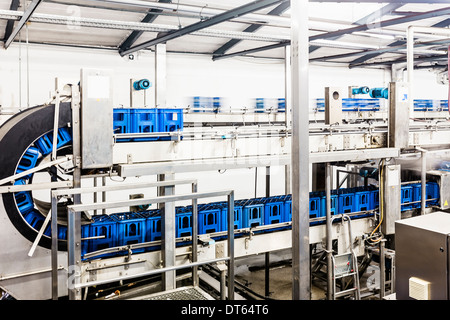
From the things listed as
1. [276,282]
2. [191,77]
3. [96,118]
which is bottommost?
[276,282]

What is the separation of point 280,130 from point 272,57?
586 cm

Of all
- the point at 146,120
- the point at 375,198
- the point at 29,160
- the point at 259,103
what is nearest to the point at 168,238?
the point at 146,120

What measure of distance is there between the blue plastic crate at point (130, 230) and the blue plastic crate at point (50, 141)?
82 cm

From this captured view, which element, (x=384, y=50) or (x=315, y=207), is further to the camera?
(x=384, y=50)

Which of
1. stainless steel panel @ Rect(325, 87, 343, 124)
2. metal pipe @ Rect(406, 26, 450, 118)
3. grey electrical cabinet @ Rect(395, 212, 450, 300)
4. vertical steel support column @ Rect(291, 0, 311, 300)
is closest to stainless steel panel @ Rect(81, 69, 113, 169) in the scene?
vertical steel support column @ Rect(291, 0, 311, 300)

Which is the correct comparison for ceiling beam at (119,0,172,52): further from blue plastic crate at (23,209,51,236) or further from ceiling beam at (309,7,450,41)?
blue plastic crate at (23,209,51,236)

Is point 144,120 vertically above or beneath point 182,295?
above

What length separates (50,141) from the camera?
10.2 ft

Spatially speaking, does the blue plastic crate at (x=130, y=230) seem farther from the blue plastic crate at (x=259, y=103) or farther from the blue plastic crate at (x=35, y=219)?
the blue plastic crate at (x=259, y=103)

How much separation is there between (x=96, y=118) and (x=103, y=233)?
39.3 inches

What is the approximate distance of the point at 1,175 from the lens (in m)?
2.92

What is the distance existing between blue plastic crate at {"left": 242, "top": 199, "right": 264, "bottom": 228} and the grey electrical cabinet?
2.37m

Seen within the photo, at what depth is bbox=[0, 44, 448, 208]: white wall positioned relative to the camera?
6906 mm

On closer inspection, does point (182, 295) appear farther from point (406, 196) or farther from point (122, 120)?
point (406, 196)
